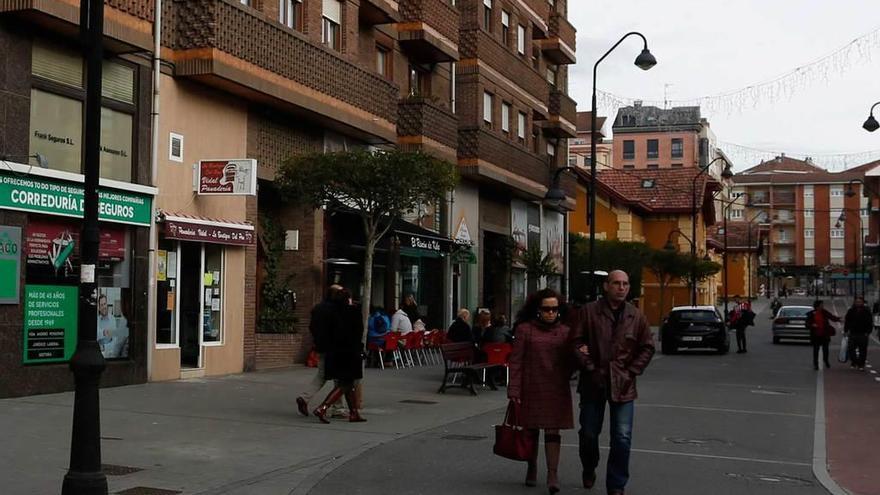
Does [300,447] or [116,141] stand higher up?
[116,141]

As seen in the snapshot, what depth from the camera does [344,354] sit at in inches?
516

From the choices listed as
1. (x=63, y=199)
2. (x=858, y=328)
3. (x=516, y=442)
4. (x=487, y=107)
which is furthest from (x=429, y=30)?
(x=516, y=442)

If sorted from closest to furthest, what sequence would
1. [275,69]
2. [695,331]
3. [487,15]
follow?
[275,69]
[695,331]
[487,15]

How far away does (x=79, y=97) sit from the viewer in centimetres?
1577

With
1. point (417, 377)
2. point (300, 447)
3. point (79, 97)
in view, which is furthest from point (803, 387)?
point (79, 97)

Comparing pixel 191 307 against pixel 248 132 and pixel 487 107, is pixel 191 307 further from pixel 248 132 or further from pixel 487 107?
pixel 487 107

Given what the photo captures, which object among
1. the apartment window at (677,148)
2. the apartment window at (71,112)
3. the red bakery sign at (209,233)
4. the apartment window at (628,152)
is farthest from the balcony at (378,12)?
the apartment window at (677,148)

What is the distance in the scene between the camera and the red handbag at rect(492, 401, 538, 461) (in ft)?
29.0

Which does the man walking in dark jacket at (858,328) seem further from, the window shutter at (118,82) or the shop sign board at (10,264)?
the shop sign board at (10,264)

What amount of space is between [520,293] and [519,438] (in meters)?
29.9

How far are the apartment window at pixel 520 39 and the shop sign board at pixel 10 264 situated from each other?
2442 centimetres

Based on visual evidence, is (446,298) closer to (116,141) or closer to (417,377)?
(417,377)

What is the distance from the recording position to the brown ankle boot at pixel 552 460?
873cm

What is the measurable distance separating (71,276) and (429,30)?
1465cm
